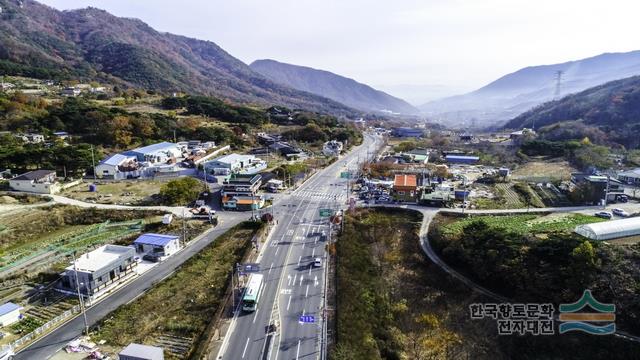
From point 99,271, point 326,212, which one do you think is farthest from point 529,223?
point 99,271

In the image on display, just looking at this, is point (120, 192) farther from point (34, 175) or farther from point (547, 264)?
point (547, 264)

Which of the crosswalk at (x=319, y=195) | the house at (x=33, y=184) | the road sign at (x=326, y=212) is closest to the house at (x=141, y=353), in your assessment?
the road sign at (x=326, y=212)

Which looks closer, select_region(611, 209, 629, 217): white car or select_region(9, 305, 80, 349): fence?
select_region(9, 305, 80, 349): fence

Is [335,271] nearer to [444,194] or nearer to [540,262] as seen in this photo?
[540,262]

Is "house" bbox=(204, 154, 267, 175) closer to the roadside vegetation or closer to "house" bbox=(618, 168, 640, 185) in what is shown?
the roadside vegetation

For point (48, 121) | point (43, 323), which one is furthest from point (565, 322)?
point (48, 121)

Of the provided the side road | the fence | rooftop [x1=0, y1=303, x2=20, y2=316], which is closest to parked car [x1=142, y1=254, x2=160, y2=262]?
the fence
